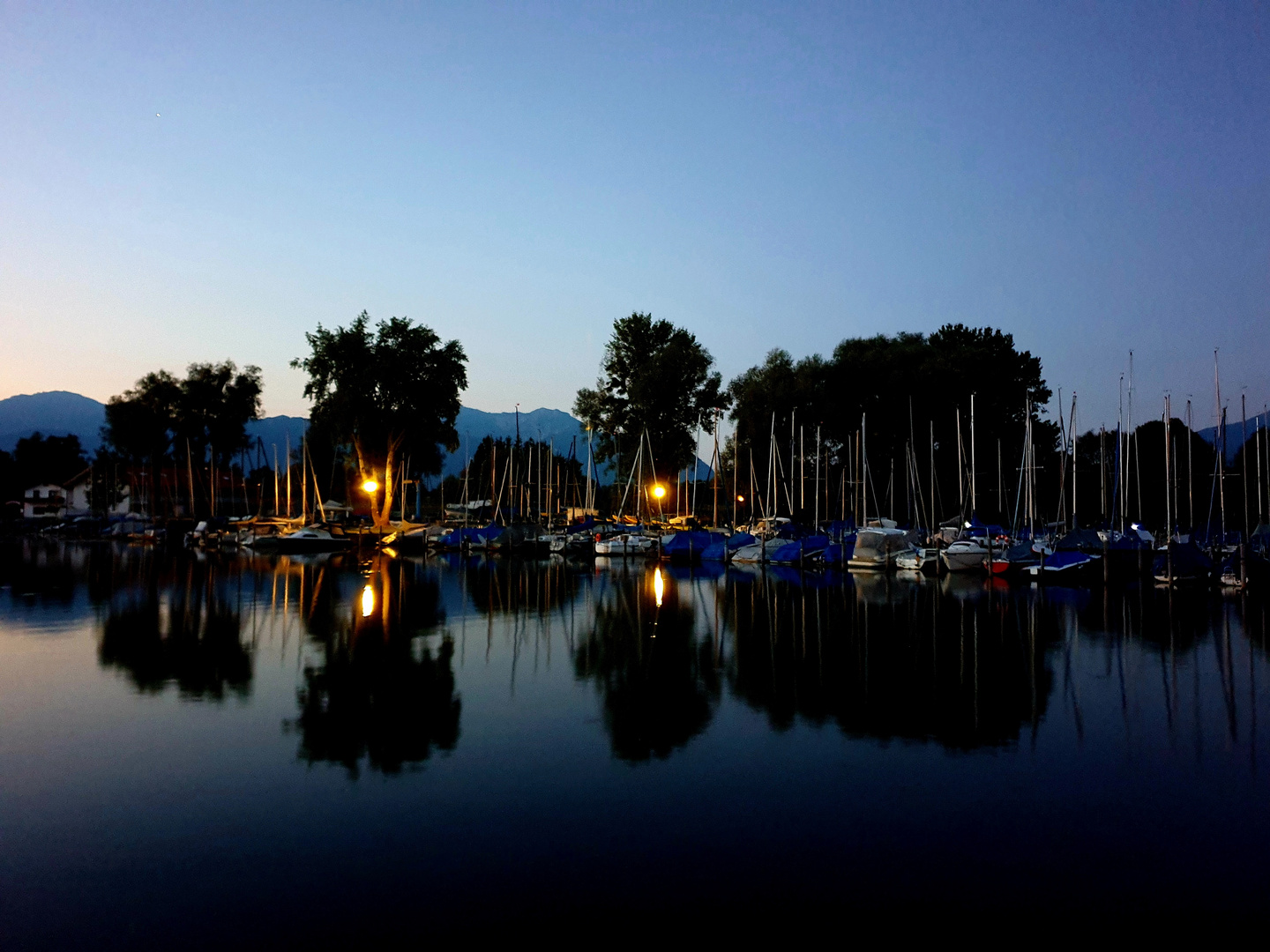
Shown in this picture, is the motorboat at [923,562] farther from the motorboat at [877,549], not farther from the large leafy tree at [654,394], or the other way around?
the large leafy tree at [654,394]

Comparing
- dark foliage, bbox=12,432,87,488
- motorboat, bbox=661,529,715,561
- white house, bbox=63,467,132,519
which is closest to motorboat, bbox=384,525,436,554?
motorboat, bbox=661,529,715,561

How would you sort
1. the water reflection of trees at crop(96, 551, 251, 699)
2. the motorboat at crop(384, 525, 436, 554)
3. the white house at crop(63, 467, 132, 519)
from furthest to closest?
the white house at crop(63, 467, 132, 519)
the motorboat at crop(384, 525, 436, 554)
the water reflection of trees at crop(96, 551, 251, 699)

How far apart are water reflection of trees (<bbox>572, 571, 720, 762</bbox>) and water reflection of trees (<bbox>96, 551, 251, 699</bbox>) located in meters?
5.62

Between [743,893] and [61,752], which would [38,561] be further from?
[743,893]

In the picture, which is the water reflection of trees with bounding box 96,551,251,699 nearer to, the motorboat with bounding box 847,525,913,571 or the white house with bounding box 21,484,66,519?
the motorboat with bounding box 847,525,913,571

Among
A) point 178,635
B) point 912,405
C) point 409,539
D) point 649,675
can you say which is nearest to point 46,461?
point 409,539

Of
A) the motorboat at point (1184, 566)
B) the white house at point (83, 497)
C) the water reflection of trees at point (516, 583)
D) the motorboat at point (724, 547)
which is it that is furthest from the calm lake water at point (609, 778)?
the white house at point (83, 497)

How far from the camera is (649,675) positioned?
15258 mm

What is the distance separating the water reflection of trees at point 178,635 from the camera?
48.5ft

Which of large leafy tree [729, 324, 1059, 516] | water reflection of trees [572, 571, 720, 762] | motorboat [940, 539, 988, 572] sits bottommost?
water reflection of trees [572, 571, 720, 762]

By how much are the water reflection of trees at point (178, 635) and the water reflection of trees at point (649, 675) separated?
18.4 ft

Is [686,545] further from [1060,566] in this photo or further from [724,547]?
[1060,566]

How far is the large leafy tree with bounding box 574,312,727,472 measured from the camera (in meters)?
72.2

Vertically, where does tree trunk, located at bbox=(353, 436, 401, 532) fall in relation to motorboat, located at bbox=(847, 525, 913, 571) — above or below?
above
